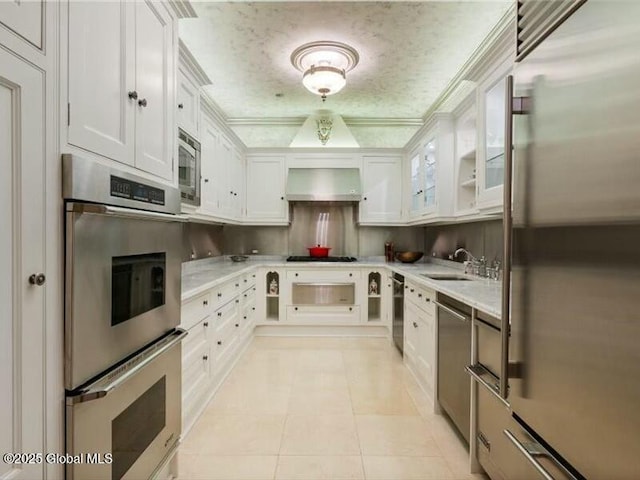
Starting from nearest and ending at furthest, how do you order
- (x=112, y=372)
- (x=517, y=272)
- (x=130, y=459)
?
(x=517, y=272)
(x=112, y=372)
(x=130, y=459)

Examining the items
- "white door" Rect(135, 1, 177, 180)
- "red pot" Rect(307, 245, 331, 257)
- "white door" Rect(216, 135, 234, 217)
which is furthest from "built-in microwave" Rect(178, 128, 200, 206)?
"red pot" Rect(307, 245, 331, 257)

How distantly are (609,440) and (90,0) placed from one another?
6.11 feet

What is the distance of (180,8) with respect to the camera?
1.75 metres

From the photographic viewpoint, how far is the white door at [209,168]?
301 cm

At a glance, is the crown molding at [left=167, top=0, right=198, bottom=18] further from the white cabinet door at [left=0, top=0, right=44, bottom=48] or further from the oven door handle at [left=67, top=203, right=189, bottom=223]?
the oven door handle at [left=67, top=203, right=189, bottom=223]

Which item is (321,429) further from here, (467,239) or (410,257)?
(410,257)

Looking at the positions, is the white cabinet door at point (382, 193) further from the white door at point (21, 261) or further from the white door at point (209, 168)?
the white door at point (21, 261)

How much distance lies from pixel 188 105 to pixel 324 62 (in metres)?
1.22

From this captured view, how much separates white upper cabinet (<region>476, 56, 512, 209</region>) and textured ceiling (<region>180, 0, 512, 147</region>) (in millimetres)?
597

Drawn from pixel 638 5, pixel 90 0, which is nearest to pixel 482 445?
pixel 638 5

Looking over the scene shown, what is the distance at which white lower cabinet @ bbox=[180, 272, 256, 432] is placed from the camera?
2123 mm

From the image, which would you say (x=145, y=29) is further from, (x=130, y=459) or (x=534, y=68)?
(x=130, y=459)

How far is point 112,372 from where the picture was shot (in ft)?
3.80

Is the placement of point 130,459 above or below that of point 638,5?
below
